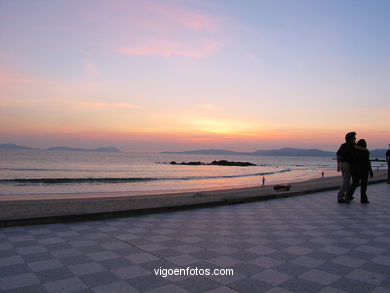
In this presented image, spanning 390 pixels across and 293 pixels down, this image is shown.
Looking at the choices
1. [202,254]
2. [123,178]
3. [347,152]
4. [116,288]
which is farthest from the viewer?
[123,178]

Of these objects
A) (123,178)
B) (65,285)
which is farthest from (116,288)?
(123,178)

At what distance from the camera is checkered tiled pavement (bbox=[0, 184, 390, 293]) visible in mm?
3037

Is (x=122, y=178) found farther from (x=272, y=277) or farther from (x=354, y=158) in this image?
(x=272, y=277)

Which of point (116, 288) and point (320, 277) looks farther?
point (320, 277)

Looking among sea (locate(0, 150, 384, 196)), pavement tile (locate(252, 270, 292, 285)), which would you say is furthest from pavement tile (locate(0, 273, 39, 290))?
sea (locate(0, 150, 384, 196))

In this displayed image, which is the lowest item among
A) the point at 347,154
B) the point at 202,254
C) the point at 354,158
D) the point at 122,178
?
the point at 122,178

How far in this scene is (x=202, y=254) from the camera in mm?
3996

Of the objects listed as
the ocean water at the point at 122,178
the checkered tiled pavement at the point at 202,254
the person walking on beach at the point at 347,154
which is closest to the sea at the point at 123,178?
the ocean water at the point at 122,178

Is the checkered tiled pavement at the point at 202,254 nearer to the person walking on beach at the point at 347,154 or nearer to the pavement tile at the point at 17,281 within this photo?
the pavement tile at the point at 17,281

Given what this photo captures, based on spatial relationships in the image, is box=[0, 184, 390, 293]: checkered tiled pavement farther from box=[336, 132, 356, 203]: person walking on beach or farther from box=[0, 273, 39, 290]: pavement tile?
box=[336, 132, 356, 203]: person walking on beach

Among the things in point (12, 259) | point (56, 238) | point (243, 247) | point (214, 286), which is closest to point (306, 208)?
point (243, 247)

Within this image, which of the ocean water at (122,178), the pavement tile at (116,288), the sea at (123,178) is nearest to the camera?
the pavement tile at (116,288)

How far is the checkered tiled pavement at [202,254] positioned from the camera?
9.96 feet

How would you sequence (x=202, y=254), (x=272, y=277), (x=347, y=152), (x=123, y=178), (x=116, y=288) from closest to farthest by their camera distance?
1. (x=116, y=288)
2. (x=272, y=277)
3. (x=202, y=254)
4. (x=347, y=152)
5. (x=123, y=178)
